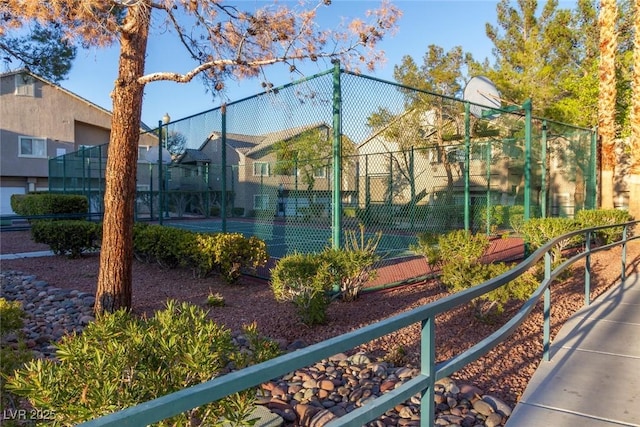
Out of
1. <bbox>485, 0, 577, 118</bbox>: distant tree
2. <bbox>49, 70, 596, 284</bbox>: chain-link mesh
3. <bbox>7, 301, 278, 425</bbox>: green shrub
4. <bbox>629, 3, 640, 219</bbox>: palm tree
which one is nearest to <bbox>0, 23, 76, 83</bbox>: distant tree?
<bbox>49, 70, 596, 284</bbox>: chain-link mesh

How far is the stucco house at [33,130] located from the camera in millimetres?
28484

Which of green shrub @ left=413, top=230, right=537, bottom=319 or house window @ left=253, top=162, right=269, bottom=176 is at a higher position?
house window @ left=253, top=162, right=269, bottom=176

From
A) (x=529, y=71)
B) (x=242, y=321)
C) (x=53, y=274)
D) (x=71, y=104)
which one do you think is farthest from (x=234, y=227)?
(x=71, y=104)

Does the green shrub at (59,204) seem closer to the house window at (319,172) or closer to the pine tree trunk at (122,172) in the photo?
the house window at (319,172)

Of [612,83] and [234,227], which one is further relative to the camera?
[234,227]

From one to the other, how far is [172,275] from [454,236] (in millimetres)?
4517

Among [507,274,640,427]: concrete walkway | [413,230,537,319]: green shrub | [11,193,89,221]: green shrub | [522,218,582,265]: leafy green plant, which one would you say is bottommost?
[507,274,640,427]: concrete walkway

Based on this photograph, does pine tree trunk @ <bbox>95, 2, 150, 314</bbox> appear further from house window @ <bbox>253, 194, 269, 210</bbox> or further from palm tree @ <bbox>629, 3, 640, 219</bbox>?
palm tree @ <bbox>629, 3, 640, 219</bbox>

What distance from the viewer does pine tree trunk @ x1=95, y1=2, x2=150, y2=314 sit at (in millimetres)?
4957

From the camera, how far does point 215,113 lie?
955 cm

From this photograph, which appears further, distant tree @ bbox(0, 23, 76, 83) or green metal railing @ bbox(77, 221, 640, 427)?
distant tree @ bbox(0, 23, 76, 83)

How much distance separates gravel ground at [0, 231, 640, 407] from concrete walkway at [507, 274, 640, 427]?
0.73 ft

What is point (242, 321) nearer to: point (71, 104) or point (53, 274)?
point (53, 274)

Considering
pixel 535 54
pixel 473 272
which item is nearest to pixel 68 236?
pixel 473 272
